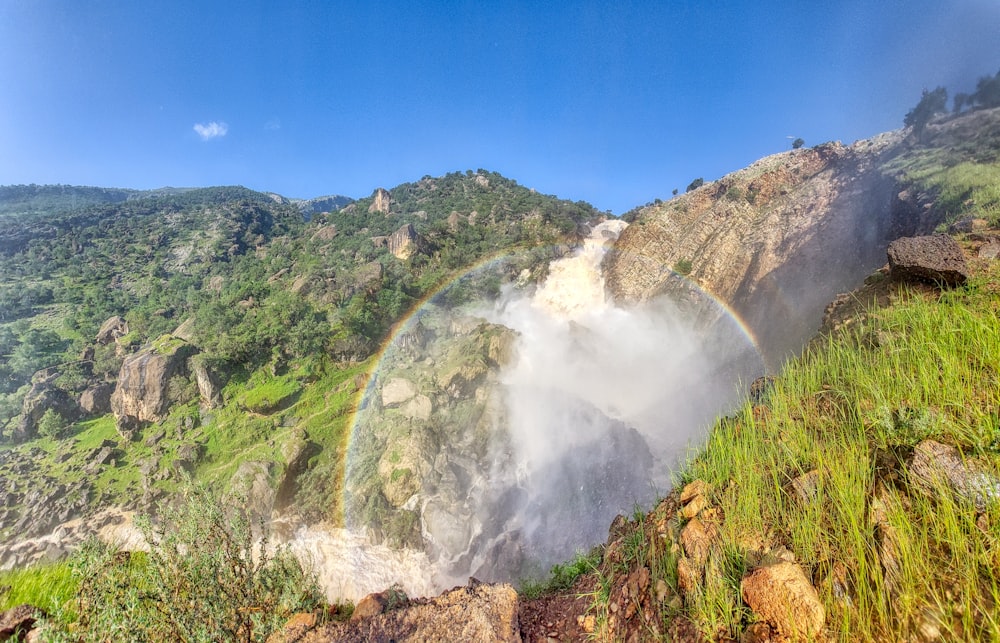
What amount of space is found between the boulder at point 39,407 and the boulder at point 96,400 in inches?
26.8

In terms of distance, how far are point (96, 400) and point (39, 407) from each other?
3582 mm

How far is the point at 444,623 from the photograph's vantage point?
3.38 meters

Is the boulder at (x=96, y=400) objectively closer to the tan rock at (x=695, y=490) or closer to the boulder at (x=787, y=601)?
the tan rock at (x=695, y=490)

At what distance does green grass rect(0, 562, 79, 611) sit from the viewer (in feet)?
13.0

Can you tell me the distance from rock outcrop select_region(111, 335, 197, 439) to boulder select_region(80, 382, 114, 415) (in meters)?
1.44

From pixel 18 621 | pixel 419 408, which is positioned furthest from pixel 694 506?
pixel 419 408

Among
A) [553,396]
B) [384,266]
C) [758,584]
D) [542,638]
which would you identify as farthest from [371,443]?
[384,266]

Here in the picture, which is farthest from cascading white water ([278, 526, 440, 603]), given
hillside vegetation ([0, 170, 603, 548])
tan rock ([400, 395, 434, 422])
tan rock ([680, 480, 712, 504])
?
tan rock ([680, 480, 712, 504])

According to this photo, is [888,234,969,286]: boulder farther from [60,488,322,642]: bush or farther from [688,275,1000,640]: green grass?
[60,488,322,642]: bush

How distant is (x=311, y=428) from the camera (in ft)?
85.6

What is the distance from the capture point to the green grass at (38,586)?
3977 mm

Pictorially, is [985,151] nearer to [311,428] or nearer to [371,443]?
[371,443]

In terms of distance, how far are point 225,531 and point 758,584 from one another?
5524 millimetres

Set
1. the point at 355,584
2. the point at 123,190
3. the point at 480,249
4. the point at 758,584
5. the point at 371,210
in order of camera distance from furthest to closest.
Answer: the point at 123,190 < the point at 371,210 < the point at 480,249 < the point at 355,584 < the point at 758,584
